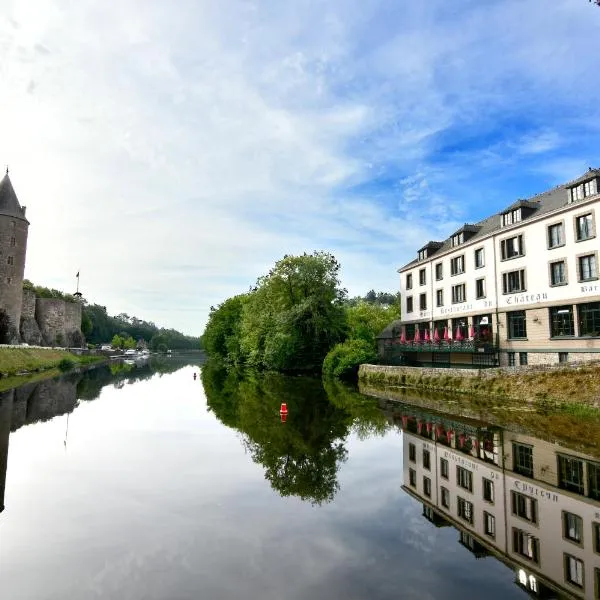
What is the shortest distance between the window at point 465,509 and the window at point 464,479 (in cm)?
78

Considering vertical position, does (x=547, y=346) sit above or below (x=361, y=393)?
above

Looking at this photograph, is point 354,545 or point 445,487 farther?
point 445,487

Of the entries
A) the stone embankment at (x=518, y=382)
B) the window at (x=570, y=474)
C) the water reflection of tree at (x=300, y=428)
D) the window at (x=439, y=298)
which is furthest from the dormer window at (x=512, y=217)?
the window at (x=570, y=474)

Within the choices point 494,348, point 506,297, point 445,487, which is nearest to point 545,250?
point 506,297

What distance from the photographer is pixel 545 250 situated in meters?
→ 30.0

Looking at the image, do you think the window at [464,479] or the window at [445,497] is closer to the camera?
the window at [445,497]

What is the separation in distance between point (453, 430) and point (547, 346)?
50.3 feet

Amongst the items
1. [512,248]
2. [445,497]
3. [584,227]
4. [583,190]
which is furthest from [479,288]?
[445,497]

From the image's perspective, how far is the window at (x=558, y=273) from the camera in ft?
93.9

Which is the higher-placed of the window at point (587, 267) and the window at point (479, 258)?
the window at point (479, 258)

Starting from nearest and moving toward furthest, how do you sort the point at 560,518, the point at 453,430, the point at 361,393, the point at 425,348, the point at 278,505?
the point at 560,518 < the point at 278,505 < the point at 453,430 < the point at 361,393 < the point at 425,348

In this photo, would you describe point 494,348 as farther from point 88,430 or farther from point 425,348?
point 88,430

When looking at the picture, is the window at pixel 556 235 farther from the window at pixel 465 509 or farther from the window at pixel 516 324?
the window at pixel 465 509

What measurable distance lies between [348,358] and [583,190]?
24276 mm
